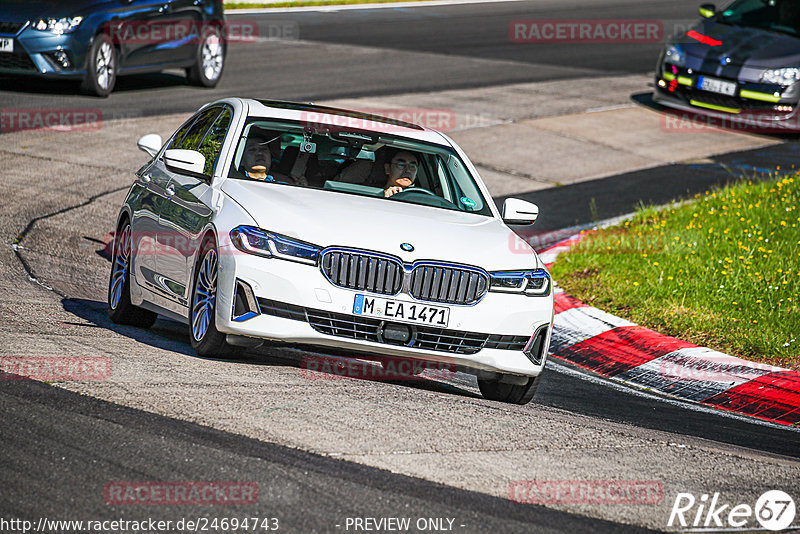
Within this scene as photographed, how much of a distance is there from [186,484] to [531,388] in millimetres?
2975

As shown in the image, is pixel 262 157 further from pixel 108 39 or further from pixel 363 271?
pixel 108 39

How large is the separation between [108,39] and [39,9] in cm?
108

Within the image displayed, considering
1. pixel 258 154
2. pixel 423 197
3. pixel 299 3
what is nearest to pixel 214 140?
pixel 258 154

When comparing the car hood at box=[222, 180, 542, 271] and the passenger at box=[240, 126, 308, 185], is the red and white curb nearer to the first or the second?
the car hood at box=[222, 180, 542, 271]

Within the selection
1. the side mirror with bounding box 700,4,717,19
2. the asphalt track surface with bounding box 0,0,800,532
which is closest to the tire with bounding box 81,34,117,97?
the asphalt track surface with bounding box 0,0,800,532

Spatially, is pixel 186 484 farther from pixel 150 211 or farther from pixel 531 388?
pixel 150 211

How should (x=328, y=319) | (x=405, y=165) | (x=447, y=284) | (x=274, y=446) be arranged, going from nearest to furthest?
(x=274, y=446), (x=328, y=319), (x=447, y=284), (x=405, y=165)

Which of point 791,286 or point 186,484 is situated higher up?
point 186,484

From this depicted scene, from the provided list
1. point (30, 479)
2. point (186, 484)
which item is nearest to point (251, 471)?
point (186, 484)

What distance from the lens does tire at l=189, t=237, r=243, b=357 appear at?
6.84m

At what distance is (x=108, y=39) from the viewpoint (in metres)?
16.8

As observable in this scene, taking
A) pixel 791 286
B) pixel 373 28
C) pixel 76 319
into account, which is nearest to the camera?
pixel 76 319

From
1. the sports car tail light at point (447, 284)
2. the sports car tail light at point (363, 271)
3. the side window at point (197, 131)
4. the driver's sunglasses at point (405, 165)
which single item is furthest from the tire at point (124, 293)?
the sports car tail light at point (447, 284)

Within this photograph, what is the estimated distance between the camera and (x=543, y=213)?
14148 millimetres
